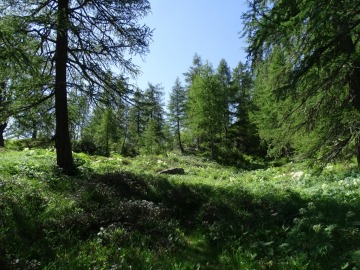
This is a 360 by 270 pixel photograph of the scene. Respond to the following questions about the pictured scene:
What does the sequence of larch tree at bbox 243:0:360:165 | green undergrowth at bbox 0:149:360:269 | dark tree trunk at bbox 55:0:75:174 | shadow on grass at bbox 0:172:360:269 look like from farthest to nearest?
dark tree trunk at bbox 55:0:75:174 < larch tree at bbox 243:0:360:165 < shadow on grass at bbox 0:172:360:269 < green undergrowth at bbox 0:149:360:269

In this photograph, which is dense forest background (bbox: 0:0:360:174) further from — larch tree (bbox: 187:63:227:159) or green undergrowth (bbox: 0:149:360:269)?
larch tree (bbox: 187:63:227:159)

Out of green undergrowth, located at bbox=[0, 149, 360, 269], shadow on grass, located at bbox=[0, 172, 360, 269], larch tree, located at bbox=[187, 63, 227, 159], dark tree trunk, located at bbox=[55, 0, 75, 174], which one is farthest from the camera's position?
larch tree, located at bbox=[187, 63, 227, 159]

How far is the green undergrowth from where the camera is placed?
5.55 meters

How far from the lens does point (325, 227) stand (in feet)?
Answer: 21.6

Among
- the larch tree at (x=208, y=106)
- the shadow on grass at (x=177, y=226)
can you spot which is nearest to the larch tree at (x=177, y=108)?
the larch tree at (x=208, y=106)

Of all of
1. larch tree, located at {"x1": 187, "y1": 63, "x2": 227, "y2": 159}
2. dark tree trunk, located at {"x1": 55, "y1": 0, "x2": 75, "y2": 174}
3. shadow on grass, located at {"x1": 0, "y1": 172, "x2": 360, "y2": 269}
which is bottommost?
shadow on grass, located at {"x1": 0, "y1": 172, "x2": 360, "y2": 269}

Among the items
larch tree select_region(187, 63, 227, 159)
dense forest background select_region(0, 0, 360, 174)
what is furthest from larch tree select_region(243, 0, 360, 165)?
larch tree select_region(187, 63, 227, 159)

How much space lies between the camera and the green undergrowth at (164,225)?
555 centimetres

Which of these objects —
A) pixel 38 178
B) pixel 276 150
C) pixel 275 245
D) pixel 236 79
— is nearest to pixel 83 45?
pixel 38 178

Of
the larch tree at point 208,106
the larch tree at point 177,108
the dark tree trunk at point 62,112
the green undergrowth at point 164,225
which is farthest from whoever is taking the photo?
the larch tree at point 177,108

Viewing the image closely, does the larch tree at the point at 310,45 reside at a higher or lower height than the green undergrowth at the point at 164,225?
higher

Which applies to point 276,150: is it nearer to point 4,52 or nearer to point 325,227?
point 325,227

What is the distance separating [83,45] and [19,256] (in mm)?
Result: 8814

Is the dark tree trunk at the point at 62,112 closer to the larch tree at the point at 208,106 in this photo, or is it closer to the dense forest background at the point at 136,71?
the dense forest background at the point at 136,71
